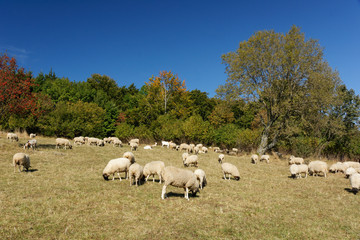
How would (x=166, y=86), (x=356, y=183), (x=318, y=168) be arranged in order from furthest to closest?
(x=166, y=86)
(x=318, y=168)
(x=356, y=183)

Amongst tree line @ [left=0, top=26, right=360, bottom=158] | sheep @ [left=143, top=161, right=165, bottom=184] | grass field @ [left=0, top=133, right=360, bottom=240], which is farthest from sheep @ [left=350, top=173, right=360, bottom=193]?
tree line @ [left=0, top=26, right=360, bottom=158]

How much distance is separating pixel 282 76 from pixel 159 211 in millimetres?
30225

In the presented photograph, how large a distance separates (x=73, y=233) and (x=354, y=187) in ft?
51.6

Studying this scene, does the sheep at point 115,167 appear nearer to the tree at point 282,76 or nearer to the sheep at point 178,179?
the sheep at point 178,179

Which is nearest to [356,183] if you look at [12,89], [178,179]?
[178,179]

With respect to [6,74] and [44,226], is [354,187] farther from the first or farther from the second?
[6,74]

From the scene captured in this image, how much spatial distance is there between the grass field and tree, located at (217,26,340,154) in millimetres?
19412

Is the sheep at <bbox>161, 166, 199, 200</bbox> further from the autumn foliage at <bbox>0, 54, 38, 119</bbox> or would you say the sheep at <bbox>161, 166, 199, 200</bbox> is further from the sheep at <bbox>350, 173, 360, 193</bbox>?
the autumn foliage at <bbox>0, 54, 38, 119</bbox>

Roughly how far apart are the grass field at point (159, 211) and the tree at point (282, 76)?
19.4 meters

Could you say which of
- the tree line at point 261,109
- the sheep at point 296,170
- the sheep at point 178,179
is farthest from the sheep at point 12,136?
the sheep at point 296,170

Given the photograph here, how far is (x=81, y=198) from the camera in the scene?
9.57 m

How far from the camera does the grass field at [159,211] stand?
6895 mm

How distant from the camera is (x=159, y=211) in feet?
28.1

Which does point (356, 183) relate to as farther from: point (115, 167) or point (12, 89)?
point (12, 89)
